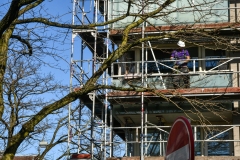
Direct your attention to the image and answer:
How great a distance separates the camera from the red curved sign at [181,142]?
3958mm

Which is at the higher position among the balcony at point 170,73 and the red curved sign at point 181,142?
the balcony at point 170,73

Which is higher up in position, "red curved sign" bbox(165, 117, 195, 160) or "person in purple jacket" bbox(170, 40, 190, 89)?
"person in purple jacket" bbox(170, 40, 190, 89)

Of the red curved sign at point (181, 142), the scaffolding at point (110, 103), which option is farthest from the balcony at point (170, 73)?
the red curved sign at point (181, 142)

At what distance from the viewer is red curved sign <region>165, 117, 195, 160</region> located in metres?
3.96

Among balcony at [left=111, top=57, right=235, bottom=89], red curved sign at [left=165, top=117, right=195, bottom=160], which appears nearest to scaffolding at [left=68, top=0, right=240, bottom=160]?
balcony at [left=111, top=57, right=235, bottom=89]

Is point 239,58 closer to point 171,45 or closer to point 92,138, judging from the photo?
point 171,45

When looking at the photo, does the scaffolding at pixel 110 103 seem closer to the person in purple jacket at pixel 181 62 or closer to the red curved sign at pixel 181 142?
the person in purple jacket at pixel 181 62

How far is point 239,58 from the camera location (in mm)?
16062

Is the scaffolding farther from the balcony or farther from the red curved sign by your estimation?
the red curved sign

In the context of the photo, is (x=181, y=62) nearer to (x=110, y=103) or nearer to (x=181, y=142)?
(x=110, y=103)

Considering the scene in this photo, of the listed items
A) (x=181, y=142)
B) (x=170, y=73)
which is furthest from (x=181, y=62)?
(x=181, y=142)

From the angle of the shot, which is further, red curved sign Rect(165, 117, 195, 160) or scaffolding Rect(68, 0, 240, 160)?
scaffolding Rect(68, 0, 240, 160)

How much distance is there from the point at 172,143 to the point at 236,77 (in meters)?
12.0

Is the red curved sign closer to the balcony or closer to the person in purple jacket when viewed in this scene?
the balcony
